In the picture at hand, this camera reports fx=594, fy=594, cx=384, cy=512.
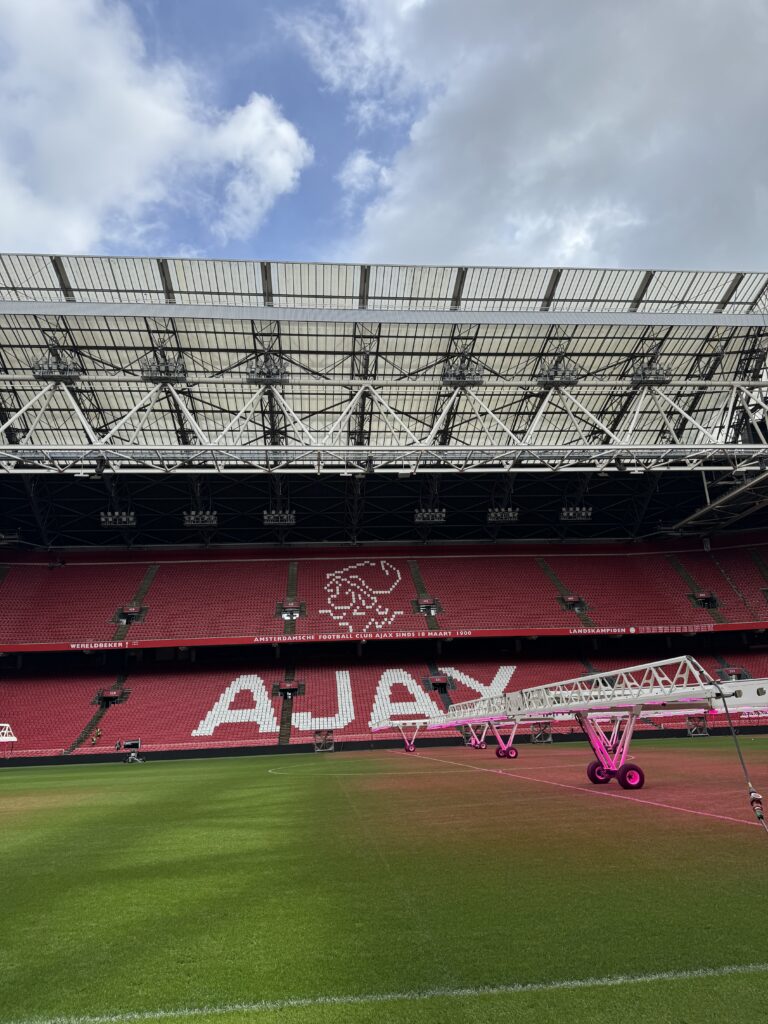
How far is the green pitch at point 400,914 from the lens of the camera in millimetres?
3066

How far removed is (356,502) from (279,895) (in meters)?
33.6

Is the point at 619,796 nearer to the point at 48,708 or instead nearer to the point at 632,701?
the point at 632,701

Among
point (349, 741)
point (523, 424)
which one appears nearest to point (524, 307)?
point (523, 424)

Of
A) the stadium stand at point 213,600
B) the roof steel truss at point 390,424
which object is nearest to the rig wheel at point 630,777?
the roof steel truss at point 390,424

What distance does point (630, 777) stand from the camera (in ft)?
35.4

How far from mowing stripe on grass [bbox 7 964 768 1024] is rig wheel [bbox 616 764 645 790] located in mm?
8264

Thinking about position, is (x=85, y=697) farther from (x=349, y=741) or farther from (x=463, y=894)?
(x=463, y=894)

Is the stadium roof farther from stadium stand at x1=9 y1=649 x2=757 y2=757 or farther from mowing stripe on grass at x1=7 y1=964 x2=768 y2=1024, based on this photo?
mowing stripe on grass at x1=7 y1=964 x2=768 y2=1024

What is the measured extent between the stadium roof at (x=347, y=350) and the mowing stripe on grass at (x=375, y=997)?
2147 centimetres

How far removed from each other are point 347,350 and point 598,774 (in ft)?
72.9

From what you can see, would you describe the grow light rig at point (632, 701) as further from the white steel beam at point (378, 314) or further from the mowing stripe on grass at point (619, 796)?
the white steel beam at point (378, 314)

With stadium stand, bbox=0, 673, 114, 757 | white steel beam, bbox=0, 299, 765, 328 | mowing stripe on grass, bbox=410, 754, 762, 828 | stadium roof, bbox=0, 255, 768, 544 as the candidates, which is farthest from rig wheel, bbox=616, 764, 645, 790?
stadium stand, bbox=0, 673, 114, 757

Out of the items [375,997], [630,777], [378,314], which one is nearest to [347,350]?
[378,314]

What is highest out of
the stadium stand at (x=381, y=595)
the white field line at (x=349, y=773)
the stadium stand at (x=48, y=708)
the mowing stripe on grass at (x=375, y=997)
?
the stadium stand at (x=381, y=595)
